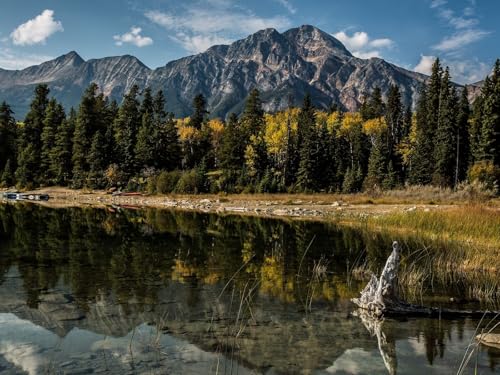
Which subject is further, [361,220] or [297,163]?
[297,163]

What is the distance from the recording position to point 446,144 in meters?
63.9

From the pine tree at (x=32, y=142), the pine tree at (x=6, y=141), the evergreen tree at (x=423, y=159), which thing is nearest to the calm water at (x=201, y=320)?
the evergreen tree at (x=423, y=159)

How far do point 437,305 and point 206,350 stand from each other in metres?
6.34

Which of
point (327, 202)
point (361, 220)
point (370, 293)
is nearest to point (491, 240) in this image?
point (370, 293)

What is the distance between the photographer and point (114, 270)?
567 inches

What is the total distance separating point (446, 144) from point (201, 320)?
6207cm

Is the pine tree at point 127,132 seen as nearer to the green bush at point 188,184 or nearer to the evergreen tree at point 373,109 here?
the green bush at point 188,184

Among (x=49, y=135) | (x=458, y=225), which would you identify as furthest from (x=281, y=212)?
(x=49, y=135)

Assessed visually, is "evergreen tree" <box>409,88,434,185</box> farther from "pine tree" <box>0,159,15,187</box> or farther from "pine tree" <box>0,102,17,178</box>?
"pine tree" <box>0,102,17,178</box>

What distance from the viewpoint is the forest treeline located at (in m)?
64.0

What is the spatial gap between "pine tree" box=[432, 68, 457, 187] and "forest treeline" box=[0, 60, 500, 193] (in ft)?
0.47

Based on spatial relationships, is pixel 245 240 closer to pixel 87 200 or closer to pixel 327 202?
pixel 327 202

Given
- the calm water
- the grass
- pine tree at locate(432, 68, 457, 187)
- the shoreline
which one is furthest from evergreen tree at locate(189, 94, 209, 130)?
the calm water

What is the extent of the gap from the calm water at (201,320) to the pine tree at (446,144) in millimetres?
49483
